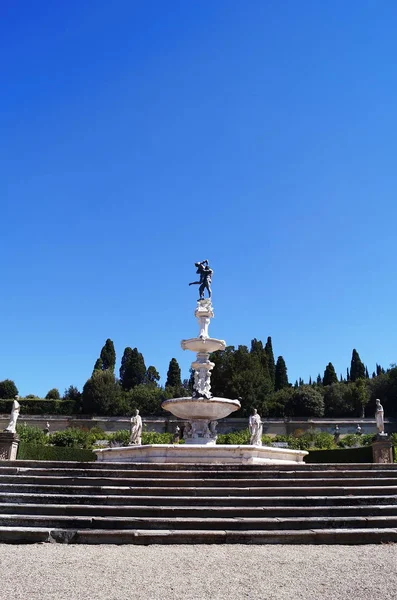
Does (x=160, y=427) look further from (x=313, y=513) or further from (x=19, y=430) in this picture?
(x=313, y=513)

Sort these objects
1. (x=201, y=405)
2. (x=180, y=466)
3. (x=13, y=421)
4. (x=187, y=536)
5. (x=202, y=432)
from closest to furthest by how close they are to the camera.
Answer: (x=187, y=536)
(x=180, y=466)
(x=201, y=405)
(x=202, y=432)
(x=13, y=421)

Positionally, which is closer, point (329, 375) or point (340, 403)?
point (340, 403)

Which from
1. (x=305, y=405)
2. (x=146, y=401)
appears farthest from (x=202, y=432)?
(x=146, y=401)

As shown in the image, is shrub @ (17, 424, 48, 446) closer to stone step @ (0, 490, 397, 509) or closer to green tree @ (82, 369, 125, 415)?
green tree @ (82, 369, 125, 415)

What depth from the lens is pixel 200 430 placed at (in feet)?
Result: 70.5

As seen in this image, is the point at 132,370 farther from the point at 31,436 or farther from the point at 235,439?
the point at 235,439

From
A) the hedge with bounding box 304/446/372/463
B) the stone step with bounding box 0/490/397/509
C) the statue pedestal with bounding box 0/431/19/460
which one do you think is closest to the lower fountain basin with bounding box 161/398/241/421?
the statue pedestal with bounding box 0/431/19/460

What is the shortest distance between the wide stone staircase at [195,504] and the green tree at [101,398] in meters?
55.0

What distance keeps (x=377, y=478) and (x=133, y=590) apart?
7.29 meters

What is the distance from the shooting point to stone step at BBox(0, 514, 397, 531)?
8805 mm

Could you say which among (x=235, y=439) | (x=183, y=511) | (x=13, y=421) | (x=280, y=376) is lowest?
(x=183, y=511)

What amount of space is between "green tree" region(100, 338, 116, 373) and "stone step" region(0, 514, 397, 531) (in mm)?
76436

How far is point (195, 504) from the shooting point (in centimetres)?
963

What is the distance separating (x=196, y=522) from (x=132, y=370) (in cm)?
7736
